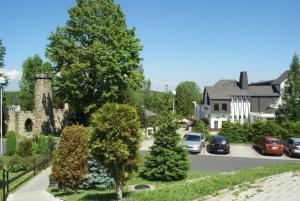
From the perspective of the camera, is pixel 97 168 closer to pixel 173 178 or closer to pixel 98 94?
pixel 173 178

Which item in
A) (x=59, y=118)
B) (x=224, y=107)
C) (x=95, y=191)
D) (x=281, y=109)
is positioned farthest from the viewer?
(x=224, y=107)

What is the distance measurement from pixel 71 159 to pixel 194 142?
17537 mm

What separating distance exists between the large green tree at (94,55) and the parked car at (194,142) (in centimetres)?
916

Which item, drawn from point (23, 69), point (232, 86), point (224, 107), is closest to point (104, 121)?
point (224, 107)

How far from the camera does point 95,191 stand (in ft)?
59.7

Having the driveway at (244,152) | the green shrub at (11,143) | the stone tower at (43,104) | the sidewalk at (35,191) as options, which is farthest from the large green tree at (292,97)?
the sidewalk at (35,191)

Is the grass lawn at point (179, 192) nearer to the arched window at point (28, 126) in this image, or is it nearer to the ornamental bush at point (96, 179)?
the ornamental bush at point (96, 179)

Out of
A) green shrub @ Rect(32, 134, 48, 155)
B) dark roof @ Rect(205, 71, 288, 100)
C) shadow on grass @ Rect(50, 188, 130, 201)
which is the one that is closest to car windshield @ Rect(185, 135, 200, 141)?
green shrub @ Rect(32, 134, 48, 155)

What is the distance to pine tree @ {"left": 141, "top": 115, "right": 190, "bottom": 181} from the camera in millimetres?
21016

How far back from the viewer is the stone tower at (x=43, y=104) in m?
43.0

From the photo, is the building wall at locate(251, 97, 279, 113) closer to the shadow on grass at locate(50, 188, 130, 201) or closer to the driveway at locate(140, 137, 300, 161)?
the driveway at locate(140, 137, 300, 161)

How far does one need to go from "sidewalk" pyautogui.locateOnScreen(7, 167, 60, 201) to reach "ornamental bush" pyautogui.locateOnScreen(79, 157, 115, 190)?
2001 mm

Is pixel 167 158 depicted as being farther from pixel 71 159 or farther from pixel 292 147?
pixel 292 147

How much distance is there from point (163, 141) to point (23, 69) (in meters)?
58.7
